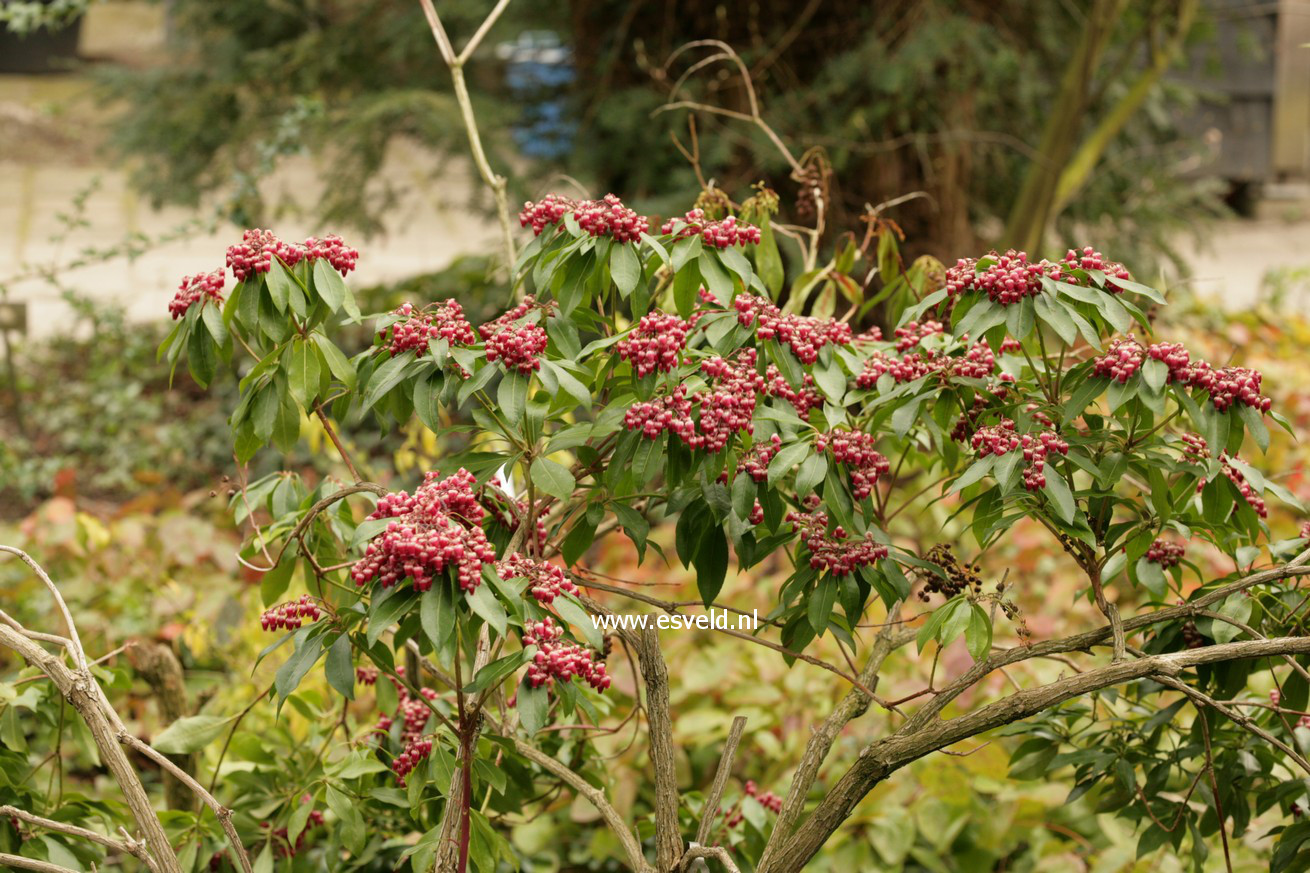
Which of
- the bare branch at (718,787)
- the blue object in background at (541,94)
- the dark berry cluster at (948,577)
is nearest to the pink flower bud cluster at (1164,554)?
the dark berry cluster at (948,577)

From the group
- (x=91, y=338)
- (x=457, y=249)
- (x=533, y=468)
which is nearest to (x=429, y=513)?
(x=533, y=468)

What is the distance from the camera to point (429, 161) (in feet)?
32.0

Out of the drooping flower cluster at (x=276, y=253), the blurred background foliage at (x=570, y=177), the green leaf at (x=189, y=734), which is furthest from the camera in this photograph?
the blurred background foliage at (x=570, y=177)

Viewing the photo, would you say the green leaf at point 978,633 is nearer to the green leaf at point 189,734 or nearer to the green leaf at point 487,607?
the green leaf at point 487,607

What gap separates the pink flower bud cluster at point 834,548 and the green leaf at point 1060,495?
210 millimetres

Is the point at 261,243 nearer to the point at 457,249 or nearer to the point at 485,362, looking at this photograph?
the point at 485,362

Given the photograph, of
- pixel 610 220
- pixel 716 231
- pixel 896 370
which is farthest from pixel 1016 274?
pixel 610 220

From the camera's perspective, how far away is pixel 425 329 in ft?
4.50

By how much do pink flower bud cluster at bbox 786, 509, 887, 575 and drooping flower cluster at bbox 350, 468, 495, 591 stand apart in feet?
1.35

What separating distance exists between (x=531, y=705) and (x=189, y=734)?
87cm

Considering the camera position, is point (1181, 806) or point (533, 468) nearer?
point (533, 468)

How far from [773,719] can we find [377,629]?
1.67m

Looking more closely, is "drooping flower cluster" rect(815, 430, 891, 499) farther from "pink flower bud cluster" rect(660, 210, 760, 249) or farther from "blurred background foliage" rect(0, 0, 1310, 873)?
"blurred background foliage" rect(0, 0, 1310, 873)

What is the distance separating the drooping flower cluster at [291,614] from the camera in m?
1.35
